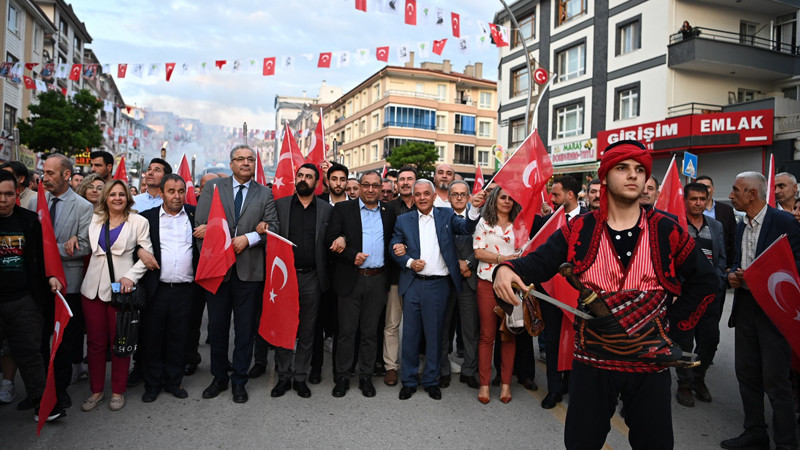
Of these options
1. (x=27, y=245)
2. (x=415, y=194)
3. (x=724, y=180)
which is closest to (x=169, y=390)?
(x=27, y=245)

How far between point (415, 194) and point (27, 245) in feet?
11.5

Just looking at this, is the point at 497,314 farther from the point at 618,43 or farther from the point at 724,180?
the point at 618,43

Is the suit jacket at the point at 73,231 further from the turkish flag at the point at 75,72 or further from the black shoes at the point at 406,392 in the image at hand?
the turkish flag at the point at 75,72

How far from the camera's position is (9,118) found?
31.8 metres

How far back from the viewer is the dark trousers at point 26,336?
4.11 m

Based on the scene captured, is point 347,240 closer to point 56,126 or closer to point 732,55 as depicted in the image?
point 732,55

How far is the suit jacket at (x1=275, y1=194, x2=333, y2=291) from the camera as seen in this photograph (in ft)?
17.7

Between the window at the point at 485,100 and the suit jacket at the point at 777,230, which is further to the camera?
the window at the point at 485,100

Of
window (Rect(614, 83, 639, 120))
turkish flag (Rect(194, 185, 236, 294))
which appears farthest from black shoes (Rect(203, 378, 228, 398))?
window (Rect(614, 83, 639, 120))

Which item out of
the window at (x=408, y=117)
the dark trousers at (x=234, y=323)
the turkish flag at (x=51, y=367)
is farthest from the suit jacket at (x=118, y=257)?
the window at (x=408, y=117)

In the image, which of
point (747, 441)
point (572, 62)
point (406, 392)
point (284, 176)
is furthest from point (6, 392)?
point (572, 62)

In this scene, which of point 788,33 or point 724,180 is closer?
point 724,180

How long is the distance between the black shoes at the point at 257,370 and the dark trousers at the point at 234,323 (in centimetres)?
53

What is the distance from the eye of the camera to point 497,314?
520cm
